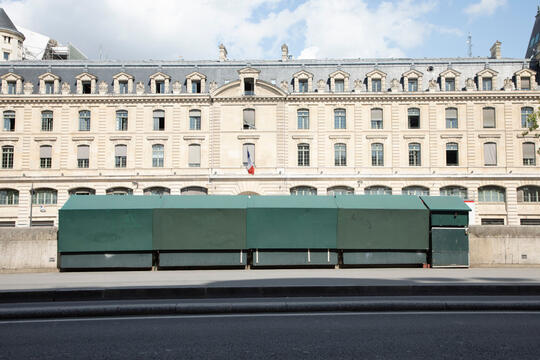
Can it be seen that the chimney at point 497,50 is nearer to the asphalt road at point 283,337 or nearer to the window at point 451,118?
the window at point 451,118

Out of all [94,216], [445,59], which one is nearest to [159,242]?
[94,216]

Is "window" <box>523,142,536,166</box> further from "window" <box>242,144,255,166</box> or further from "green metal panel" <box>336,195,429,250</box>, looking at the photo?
"green metal panel" <box>336,195,429,250</box>

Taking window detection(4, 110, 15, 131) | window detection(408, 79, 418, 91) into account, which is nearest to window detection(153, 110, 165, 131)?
window detection(4, 110, 15, 131)

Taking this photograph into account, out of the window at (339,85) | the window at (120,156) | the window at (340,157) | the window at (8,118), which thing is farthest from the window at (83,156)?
the window at (339,85)

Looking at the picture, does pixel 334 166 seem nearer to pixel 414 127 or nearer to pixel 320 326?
pixel 414 127

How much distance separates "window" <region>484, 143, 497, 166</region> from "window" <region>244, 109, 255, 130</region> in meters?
22.6

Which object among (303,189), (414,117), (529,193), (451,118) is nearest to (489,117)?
(451,118)

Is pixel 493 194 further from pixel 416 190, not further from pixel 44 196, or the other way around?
pixel 44 196

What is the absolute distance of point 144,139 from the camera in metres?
47.3

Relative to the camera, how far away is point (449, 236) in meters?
18.9

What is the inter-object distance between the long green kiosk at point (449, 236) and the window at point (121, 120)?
35917mm

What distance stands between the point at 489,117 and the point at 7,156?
4749 cm

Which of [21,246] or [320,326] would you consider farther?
[21,246]

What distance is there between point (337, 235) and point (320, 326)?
364 inches
